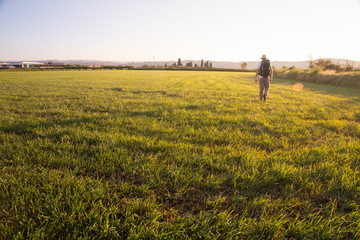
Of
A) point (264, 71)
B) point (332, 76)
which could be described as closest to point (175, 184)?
point (264, 71)

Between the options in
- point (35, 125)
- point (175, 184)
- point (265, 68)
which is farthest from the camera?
point (265, 68)

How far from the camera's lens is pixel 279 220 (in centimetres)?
153

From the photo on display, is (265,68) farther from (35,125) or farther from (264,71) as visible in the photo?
(35,125)

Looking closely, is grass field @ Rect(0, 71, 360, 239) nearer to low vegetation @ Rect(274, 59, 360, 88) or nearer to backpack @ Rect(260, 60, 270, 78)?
backpack @ Rect(260, 60, 270, 78)

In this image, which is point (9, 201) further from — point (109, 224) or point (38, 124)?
point (38, 124)

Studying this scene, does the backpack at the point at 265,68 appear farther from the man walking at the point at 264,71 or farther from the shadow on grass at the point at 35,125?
the shadow on grass at the point at 35,125

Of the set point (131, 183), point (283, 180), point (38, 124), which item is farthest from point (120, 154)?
point (38, 124)

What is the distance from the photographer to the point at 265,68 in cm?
775

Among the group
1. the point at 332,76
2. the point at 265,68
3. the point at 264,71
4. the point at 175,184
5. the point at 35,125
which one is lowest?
the point at 175,184

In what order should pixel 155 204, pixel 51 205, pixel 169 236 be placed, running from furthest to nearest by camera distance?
pixel 155 204 < pixel 51 205 < pixel 169 236

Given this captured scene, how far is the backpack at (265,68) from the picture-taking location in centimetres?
768

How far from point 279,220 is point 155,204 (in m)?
1.17

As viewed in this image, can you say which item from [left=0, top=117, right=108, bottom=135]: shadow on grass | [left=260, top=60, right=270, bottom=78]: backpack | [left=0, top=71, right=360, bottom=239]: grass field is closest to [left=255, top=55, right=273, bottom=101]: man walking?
[left=260, top=60, right=270, bottom=78]: backpack

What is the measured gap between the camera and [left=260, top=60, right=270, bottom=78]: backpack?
768cm
